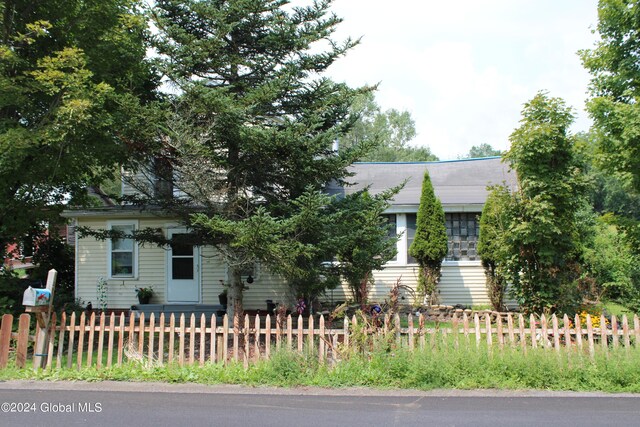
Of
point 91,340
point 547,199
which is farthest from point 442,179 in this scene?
point 91,340

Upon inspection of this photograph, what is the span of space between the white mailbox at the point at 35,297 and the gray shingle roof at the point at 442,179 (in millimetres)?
9542

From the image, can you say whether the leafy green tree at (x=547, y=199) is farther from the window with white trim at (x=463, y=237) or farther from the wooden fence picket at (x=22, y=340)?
the wooden fence picket at (x=22, y=340)

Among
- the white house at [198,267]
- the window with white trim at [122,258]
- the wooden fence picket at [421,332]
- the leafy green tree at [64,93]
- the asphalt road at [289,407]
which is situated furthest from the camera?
the window with white trim at [122,258]

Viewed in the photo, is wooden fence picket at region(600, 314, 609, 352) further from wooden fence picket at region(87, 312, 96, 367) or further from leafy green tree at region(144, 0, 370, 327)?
wooden fence picket at region(87, 312, 96, 367)

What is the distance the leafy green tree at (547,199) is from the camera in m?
9.12

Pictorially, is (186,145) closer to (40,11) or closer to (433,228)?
(40,11)

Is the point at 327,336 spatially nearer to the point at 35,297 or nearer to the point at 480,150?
the point at 35,297

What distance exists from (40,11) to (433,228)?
416 inches

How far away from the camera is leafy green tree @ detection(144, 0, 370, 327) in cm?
863

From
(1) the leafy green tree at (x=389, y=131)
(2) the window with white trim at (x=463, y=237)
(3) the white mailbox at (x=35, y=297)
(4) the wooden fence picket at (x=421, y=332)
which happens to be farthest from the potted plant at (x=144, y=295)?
(1) the leafy green tree at (x=389, y=131)

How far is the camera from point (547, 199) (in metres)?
9.20

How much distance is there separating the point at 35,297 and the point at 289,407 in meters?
4.21

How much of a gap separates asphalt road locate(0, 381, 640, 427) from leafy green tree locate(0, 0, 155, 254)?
13.5 feet

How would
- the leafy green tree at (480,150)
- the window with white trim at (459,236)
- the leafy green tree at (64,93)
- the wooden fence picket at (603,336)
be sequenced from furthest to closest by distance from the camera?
the leafy green tree at (480,150)
the window with white trim at (459,236)
the leafy green tree at (64,93)
the wooden fence picket at (603,336)
